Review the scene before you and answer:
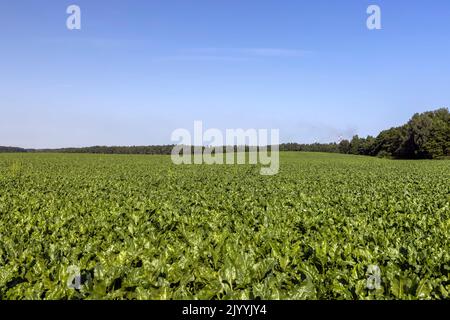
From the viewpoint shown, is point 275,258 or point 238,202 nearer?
point 275,258

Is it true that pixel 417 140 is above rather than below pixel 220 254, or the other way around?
above

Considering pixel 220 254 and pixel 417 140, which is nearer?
pixel 220 254

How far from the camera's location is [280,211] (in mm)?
9711

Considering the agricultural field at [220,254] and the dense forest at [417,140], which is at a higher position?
the dense forest at [417,140]

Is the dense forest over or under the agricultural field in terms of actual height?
over

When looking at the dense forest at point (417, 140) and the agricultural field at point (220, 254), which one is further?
the dense forest at point (417, 140)

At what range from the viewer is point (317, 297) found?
15.0 feet

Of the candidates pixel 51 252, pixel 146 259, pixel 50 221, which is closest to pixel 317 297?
pixel 146 259
